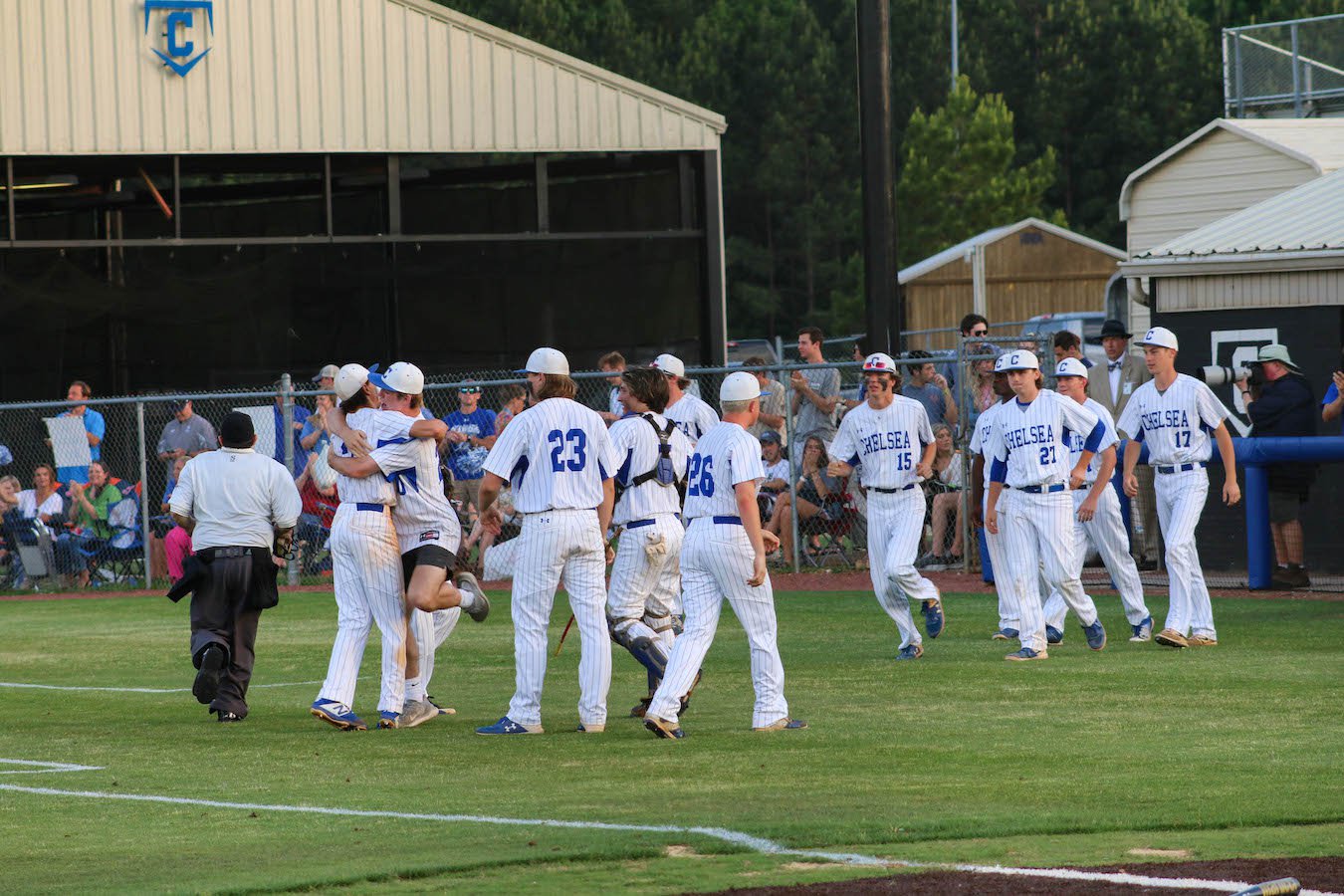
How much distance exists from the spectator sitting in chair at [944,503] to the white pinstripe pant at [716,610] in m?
9.75

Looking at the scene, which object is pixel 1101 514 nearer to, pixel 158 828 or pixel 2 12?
pixel 158 828

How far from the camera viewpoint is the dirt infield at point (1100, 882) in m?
6.67

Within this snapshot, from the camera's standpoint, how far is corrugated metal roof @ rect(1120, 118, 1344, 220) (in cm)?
2505

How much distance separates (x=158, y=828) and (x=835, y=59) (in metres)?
64.4

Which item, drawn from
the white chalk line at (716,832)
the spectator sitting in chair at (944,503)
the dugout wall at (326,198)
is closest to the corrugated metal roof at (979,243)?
the dugout wall at (326,198)

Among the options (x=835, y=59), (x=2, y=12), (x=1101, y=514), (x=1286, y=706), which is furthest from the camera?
(x=835, y=59)

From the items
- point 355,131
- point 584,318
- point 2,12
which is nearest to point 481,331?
point 584,318

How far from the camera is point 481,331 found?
27.1 metres

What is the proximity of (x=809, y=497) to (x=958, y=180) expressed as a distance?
41.4m

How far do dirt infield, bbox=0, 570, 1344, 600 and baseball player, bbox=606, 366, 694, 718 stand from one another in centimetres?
810

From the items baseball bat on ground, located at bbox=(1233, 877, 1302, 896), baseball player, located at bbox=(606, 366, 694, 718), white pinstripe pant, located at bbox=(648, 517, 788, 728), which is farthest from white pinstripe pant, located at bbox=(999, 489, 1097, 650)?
baseball bat on ground, located at bbox=(1233, 877, 1302, 896)

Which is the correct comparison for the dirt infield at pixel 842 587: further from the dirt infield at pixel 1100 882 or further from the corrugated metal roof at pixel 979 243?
the corrugated metal roof at pixel 979 243

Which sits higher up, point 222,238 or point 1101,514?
point 222,238

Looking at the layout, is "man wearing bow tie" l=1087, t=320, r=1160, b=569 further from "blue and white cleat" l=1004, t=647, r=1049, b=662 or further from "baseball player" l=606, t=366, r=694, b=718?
"baseball player" l=606, t=366, r=694, b=718
